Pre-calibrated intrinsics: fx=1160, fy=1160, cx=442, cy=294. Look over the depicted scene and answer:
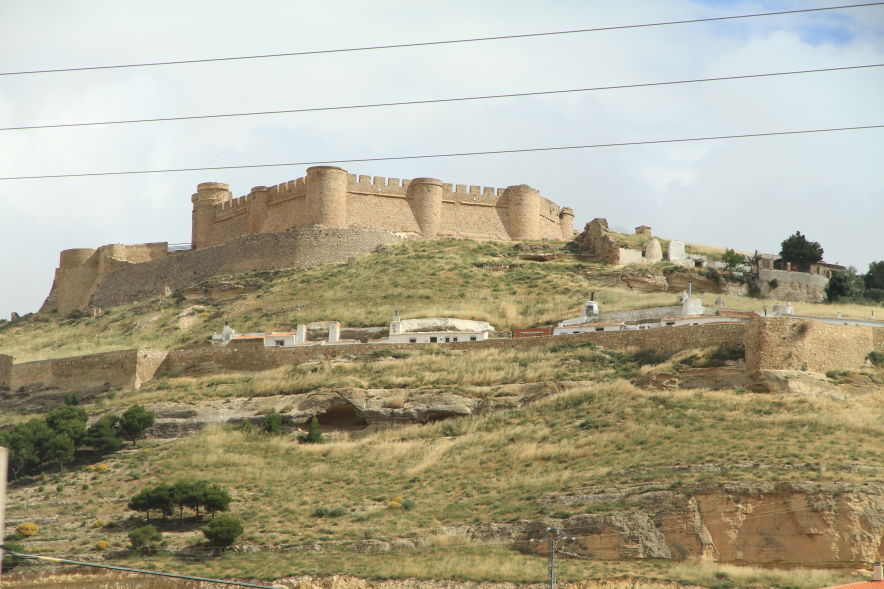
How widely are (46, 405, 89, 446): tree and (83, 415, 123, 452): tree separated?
278 millimetres

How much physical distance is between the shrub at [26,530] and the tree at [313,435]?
8267mm

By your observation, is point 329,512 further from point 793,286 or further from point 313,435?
point 793,286

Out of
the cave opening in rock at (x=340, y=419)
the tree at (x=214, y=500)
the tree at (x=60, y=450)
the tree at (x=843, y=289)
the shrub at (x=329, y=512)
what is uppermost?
the tree at (x=843, y=289)

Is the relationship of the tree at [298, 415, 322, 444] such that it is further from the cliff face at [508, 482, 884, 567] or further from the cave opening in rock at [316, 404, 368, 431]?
the cliff face at [508, 482, 884, 567]

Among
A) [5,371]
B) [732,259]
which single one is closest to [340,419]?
[5,371]

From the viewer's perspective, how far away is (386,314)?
44.5m

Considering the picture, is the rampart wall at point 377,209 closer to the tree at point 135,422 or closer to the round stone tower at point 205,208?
the round stone tower at point 205,208

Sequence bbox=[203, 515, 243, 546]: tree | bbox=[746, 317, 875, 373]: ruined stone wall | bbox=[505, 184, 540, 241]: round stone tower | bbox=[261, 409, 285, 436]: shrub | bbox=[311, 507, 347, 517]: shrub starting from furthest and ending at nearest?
1. bbox=[505, 184, 540, 241]: round stone tower
2. bbox=[261, 409, 285, 436]: shrub
3. bbox=[746, 317, 875, 373]: ruined stone wall
4. bbox=[311, 507, 347, 517]: shrub
5. bbox=[203, 515, 243, 546]: tree

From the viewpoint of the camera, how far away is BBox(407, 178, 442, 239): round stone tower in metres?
55.4

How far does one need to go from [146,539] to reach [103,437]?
7593 millimetres

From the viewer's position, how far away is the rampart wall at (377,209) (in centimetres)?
5384

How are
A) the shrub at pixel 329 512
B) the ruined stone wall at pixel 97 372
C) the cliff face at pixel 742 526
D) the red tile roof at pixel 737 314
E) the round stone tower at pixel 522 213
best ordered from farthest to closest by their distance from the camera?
the round stone tower at pixel 522 213 → the ruined stone wall at pixel 97 372 → the red tile roof at pixel 737 314 → the shrub at pixel 329 512 → the cliff face at pixel 742 526

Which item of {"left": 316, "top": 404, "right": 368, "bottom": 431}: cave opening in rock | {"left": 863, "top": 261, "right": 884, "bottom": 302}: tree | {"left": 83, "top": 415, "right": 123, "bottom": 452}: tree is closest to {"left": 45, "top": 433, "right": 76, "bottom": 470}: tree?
{"left": 83, "top": 415, "right": 123, "bottom": 452}: tree

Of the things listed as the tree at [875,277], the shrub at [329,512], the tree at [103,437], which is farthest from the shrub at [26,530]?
the tree at [875,277]
